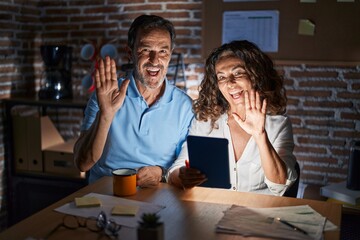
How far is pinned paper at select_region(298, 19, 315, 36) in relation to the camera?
9.68ft

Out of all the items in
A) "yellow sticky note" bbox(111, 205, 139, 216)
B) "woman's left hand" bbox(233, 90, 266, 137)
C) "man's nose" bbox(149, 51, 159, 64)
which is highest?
"man's nose" bbox(149, 51, 159, 64)

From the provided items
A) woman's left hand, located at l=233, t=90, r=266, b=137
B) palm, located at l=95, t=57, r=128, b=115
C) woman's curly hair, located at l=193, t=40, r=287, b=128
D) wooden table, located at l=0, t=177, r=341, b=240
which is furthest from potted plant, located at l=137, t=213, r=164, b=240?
woman's curly hair, located at l=193, t=40, r=287, b=128

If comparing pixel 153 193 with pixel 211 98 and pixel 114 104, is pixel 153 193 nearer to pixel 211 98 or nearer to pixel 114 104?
pixel 114 104

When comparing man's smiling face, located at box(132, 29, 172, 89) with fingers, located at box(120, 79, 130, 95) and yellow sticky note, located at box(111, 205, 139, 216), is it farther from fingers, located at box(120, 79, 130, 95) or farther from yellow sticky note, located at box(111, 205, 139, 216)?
yellow sticky note, located at box(111, 205, 139, 216)

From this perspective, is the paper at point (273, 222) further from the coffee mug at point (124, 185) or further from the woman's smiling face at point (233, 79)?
the woman's smiling face at point (233, 79)

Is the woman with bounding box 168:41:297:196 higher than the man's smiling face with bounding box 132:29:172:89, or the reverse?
the man's smiling face with bounding box 132:29:172:89

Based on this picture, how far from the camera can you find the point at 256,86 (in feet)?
7.00

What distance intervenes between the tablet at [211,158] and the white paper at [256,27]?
157 centimetres

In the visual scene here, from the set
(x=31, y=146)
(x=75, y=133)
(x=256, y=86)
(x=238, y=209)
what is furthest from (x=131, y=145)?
(x=75, y=133)

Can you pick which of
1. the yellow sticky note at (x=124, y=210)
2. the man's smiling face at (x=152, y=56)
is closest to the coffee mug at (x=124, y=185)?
the yellow sticky note at (x=124, y=210)

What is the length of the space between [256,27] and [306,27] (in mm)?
327

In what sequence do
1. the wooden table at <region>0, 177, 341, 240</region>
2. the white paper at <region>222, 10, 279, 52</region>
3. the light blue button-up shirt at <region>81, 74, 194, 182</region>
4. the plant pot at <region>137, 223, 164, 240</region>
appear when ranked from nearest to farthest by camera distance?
the plant pot at <region>137, 223, 164, 240</region> → the wooden table at <region>0, 177, 341, 240</region> → the light blue button-up shirt at <region>81, 74, 194, 182</region> → the white paper at <region>222, 10, 279, 52</region>

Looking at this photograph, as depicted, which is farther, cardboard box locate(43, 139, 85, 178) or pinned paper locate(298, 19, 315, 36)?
cardboard box locate(43, 139, 85, 178)

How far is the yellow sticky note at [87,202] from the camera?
1.53m
